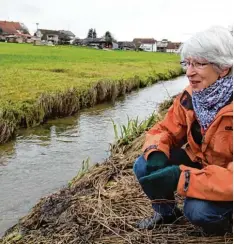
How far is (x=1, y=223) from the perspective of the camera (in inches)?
183

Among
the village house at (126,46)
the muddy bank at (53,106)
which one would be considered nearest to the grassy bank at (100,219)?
the muddy bank at (53,106)

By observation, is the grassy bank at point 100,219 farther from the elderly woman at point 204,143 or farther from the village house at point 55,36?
the village house at point 55,36

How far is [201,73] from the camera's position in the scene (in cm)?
259

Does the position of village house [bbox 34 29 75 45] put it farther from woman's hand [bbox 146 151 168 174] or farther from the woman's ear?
the woman's ear

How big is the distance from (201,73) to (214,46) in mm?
194

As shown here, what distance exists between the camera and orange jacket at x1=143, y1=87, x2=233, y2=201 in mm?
2416

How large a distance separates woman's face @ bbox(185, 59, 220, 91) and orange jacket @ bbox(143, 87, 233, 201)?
0.19 metres

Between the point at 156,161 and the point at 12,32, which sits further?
the point at 12,32

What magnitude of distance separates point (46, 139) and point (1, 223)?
415cm

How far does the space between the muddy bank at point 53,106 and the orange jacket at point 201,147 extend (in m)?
5.60

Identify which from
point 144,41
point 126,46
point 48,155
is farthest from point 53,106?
point 144,41

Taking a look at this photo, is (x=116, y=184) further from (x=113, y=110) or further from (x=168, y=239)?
(x=113, y=110)

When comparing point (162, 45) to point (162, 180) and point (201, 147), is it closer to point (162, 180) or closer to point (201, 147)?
point (201, 147)

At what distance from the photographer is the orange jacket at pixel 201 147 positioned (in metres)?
2.42
